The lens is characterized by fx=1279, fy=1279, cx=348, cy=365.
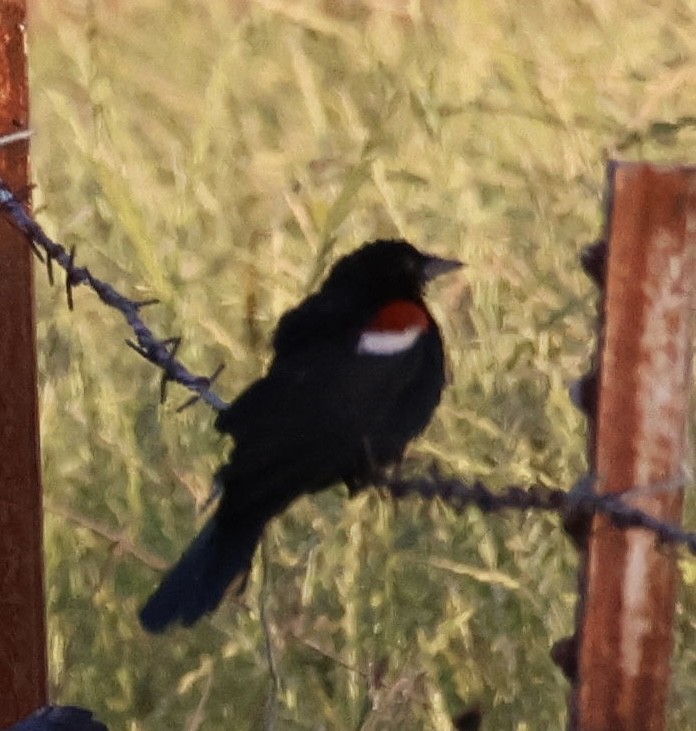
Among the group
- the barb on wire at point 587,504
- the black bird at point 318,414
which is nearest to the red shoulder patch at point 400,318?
the black bird at point 318,414

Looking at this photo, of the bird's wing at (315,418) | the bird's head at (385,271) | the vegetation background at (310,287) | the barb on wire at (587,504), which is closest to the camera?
the barb on wire at (587,504)

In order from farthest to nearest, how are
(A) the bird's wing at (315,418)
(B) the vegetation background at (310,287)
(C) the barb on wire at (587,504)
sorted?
(B) the vegetation background at (310,287), (A) the bird's wing at (315,418), (C) the barb on wire at (587,504)

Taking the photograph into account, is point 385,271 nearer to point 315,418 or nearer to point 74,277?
point 315,418

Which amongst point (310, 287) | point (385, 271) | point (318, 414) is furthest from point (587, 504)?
point (310, 287)

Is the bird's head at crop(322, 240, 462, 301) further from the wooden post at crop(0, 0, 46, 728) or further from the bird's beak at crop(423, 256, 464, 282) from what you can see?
the wooden post at crop(0, 0, 46, 728)

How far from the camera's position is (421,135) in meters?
1.28

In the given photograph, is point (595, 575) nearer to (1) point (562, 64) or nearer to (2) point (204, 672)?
(2) point (204, 672)

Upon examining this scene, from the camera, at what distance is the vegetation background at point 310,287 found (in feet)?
3.97

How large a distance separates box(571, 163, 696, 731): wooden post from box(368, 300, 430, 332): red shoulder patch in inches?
11.2

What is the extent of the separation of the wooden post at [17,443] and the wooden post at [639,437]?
36 centimetres

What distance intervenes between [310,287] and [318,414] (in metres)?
0.27

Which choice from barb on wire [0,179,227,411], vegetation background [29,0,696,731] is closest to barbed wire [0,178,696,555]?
barb on wire [0,179,227,411]

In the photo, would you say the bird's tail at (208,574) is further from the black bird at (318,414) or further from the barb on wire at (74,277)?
the barb on wire at (74,277)

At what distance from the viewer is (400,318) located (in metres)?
1.02
